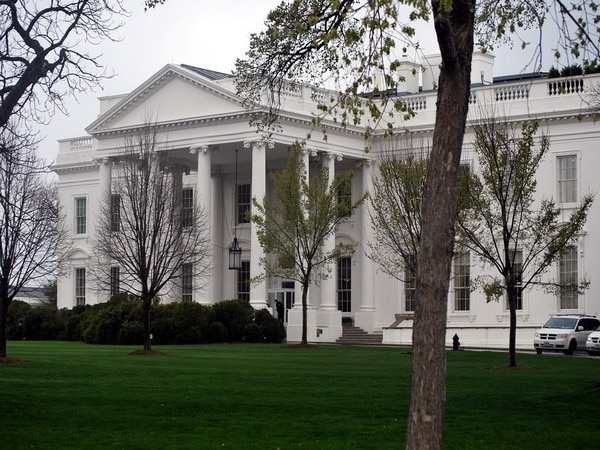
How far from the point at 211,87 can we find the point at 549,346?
877 inches

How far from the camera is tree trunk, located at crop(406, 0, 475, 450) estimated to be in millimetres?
12500

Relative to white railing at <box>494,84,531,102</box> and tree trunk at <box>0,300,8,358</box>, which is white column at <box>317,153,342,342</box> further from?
tree trunk at <box>0,300,8,358</box>

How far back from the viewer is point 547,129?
51750 millimetres

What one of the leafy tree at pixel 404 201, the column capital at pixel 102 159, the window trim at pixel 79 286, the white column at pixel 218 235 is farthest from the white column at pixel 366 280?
the window trim at pixel 79 286

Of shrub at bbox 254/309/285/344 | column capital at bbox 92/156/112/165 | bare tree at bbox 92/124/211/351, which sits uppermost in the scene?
column capital at bbox 92/156/112/165

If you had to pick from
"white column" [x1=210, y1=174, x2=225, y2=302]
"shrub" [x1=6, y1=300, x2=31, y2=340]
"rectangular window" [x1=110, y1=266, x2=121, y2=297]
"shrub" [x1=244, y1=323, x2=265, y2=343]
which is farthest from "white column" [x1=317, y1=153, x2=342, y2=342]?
"shrub" [x1=6, y1=300, x2=31, y2=340]

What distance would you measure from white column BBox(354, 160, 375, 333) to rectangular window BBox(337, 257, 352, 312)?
1491 millimetres

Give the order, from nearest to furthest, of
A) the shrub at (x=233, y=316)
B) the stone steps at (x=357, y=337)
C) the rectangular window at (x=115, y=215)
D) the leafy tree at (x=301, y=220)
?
the rectangular window at (x=115, y=215), the leafy tree at (x=301, y=220), the shrub at (x=233, y=316), the stone steps at (x=357, y=337)

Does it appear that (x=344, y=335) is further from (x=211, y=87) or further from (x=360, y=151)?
(x=211, y=87)

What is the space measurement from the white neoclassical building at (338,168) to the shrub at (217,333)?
3.10 metres

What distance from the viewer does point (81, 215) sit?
75188 mm

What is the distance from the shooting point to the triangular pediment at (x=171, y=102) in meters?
59.2

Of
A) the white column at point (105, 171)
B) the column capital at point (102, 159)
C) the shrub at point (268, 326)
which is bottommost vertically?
the shrub at point (268, 326)

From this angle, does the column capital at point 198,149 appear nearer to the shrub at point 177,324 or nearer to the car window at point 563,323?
the shrub at point 177,324
